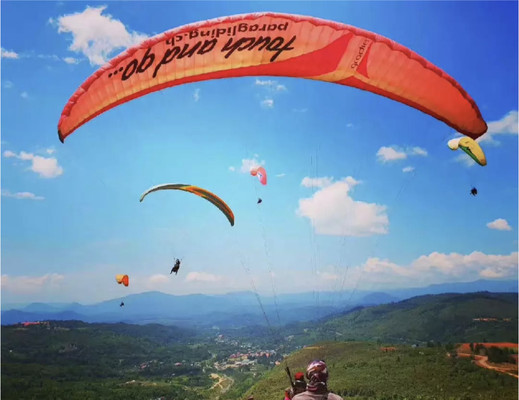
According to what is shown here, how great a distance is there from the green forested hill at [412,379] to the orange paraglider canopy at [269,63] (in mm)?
26601

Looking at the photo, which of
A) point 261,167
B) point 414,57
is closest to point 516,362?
point 261,167

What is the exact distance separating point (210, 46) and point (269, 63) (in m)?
1.28

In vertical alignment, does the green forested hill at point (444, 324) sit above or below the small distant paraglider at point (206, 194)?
below

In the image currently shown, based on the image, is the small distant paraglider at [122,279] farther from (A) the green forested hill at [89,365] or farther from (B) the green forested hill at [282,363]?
(A) the green forested hill at [89,365]

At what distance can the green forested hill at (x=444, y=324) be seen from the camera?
92125 millimetres

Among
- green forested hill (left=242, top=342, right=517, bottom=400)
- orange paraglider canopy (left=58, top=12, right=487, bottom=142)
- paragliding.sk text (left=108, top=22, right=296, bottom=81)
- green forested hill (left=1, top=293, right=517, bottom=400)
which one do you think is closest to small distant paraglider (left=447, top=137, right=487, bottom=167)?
orange paraglider canopy (left=58, top=12, right=487, bottom=142)

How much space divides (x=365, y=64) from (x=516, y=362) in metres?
59.6

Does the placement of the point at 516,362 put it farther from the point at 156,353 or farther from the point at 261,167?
the point at 156,353

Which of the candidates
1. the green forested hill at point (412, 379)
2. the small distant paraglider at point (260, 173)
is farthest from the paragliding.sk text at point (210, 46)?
the green forested hill at point (412, 379)

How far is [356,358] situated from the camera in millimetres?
61438

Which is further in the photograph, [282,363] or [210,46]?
[282,363]

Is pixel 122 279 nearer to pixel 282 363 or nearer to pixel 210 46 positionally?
pixel 210 46

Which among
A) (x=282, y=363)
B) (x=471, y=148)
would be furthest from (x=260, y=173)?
(x=282, y=363)

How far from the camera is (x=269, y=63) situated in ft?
25.4
